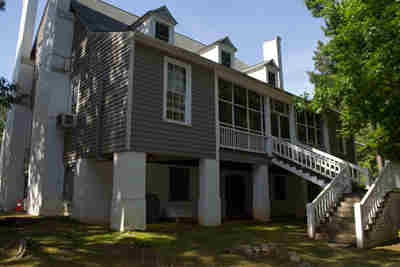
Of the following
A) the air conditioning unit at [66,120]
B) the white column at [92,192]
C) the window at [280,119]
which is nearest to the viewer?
the white column at [92,192]

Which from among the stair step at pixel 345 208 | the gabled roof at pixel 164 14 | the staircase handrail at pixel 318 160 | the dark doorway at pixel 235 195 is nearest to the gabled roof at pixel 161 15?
the gabled roof at pixel 164 14

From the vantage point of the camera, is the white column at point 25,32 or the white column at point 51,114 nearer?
the white column at point 51,114

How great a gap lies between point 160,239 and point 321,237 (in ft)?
15.2

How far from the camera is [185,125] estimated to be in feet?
34.8

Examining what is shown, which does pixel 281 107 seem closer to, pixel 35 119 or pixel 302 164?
pixel 302 164

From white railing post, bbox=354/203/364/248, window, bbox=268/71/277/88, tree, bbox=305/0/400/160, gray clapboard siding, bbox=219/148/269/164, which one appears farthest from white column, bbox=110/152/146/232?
window, bbox=268/71/277/88

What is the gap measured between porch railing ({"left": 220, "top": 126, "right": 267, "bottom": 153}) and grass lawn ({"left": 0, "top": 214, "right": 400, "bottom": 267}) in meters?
3.95

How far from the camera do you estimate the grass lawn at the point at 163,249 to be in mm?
6109

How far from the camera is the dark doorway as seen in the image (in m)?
16.0

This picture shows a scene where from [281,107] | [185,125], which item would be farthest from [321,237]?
[281,107]

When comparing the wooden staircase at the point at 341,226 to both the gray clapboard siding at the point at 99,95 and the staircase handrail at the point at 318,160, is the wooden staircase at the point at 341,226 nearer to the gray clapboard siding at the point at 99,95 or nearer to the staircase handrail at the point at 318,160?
the staircase handrail at the point at 318,160

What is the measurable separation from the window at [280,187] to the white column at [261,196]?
17.9 ft

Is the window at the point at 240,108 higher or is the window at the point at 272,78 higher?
the window at the point at 272,78

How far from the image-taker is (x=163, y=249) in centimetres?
696
